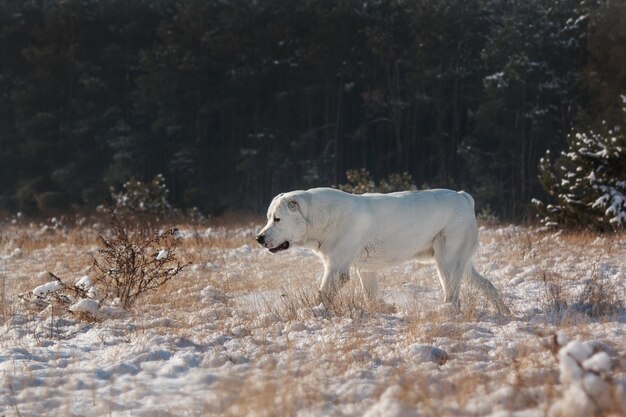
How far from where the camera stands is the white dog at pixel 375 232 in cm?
698

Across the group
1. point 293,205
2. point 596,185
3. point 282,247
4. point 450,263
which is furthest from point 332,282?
point 596,185

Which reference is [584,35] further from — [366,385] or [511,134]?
[366,385]

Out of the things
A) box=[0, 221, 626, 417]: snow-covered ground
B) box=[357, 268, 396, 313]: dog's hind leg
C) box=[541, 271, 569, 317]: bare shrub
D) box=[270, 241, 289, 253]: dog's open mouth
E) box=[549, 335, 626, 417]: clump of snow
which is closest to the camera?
box=[549, 335, 626, 417]: clump of snow

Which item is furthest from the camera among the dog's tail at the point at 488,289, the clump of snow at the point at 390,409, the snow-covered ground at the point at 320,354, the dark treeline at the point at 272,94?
the dark treeline at the point at 272,94

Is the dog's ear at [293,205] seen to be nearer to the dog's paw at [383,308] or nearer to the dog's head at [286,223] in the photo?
the dog's head at [286,223]

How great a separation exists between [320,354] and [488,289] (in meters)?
2.88

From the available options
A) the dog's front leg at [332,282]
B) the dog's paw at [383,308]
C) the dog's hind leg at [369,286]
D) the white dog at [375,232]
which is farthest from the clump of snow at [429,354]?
the white dog at [375,232]

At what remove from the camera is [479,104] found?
32.9 meters

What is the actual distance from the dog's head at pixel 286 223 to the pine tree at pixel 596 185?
849cm

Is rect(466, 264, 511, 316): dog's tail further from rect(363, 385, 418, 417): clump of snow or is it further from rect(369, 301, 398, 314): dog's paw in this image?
rect(363, 385, 418, 417): clump of snow

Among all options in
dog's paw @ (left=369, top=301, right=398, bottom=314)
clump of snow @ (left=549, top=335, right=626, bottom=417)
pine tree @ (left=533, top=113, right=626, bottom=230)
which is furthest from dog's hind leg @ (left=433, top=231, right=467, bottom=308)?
pine tree @ (left=533, top=113, right=626, bottom=230)

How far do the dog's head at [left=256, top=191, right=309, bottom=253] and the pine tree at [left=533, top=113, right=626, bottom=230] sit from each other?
849 centimetres

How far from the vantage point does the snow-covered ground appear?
11.3 feet

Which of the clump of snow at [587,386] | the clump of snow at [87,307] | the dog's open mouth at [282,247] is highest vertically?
the clump of snow at [587,386]
